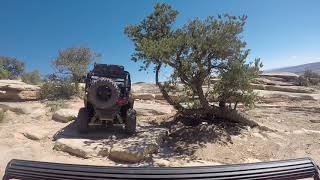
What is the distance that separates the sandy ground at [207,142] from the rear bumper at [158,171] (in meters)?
6.80

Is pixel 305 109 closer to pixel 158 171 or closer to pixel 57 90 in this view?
pixel 57 90

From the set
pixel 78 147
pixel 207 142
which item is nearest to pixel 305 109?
pixel 207 142

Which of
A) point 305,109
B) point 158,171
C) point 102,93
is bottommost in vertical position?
point 305,109

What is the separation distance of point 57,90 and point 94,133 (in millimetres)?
8112

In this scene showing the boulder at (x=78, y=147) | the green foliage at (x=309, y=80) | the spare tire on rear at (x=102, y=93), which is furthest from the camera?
the green foliage at (x=309, y=80)

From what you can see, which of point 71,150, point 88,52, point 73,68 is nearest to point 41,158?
point 71,150

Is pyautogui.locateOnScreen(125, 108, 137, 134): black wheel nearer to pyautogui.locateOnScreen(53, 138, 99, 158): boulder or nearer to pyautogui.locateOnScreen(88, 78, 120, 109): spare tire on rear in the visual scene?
pyautogui.locateOnScreen(88, 78, 120, 109): spare tire on rear

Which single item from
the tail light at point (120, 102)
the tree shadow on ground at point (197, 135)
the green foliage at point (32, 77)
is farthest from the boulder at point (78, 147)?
the green foliage at point (32, 77)

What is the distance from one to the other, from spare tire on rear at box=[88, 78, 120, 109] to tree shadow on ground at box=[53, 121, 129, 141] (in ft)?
3.49

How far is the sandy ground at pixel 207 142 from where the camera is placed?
10258 millimetres

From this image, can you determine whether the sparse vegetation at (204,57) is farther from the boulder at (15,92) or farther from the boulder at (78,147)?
the boulder at (15,92)

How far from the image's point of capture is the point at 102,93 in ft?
38.4

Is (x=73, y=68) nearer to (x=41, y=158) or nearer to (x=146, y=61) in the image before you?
(x=146, y=61)

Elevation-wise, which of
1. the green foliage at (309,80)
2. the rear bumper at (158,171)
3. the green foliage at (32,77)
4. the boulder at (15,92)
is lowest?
the rear bumper at (158,171)
